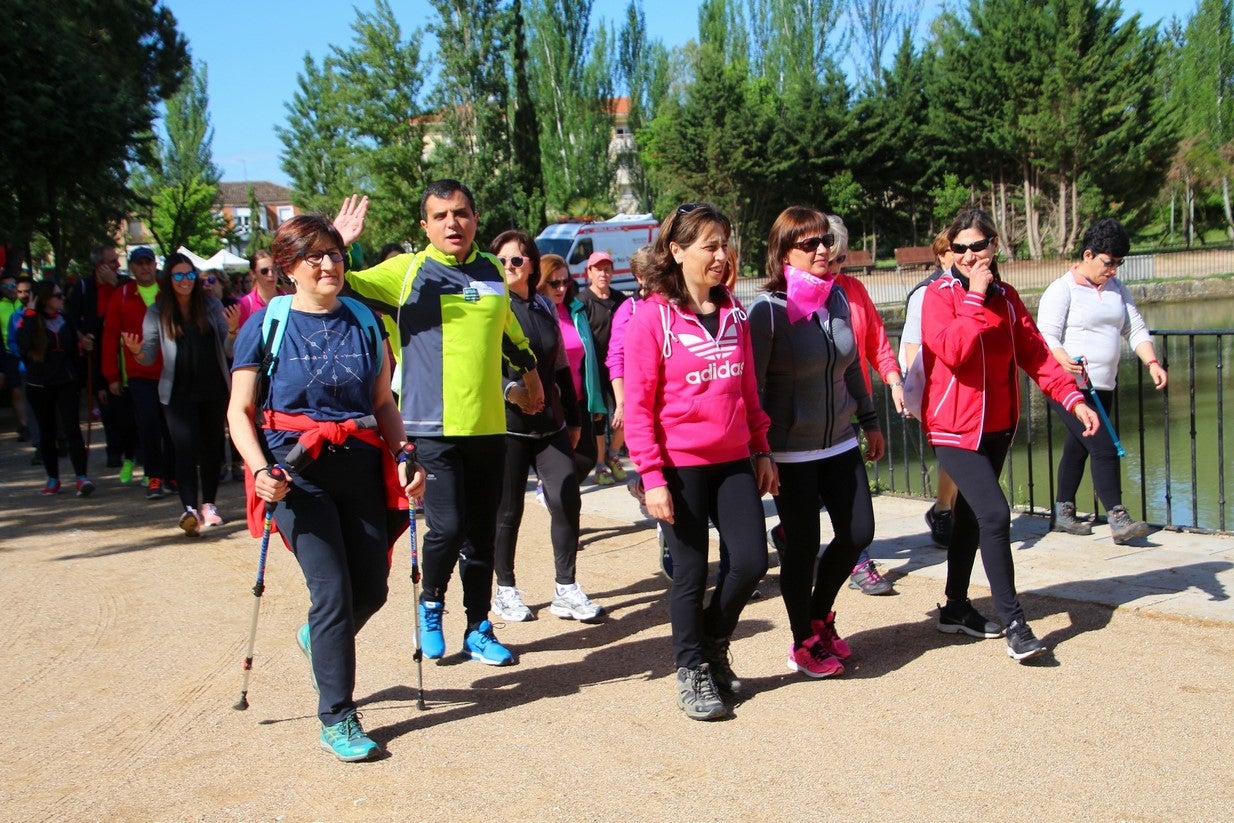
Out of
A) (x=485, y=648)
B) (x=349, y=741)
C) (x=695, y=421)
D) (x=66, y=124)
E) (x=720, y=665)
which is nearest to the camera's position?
(x=349, y=741)

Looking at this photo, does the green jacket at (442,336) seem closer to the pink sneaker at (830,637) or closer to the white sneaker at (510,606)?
the white sneaker at (510,606)

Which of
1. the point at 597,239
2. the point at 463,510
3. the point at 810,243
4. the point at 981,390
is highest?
the point at 597,239

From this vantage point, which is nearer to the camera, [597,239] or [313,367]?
[313,367]

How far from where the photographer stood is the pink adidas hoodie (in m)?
4.36

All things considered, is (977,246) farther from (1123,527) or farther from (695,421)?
(1123,527)

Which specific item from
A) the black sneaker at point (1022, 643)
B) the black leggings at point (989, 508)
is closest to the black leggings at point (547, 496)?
the black leggings at point (989, 508)

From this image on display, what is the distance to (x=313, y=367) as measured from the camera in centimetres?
424

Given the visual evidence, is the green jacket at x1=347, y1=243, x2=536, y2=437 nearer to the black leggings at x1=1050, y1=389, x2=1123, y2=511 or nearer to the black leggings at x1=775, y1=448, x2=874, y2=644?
the black leggings at x1=775, y1=448, x2=874, y2=644

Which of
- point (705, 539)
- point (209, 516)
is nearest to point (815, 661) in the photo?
point (705, 539)

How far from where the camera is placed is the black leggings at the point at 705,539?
441 cm

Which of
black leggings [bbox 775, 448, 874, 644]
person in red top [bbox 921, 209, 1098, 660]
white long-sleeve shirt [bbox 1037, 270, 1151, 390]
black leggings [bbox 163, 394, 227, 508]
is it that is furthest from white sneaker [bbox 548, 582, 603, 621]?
black leggings [bbox 163, 394, 227, 508]

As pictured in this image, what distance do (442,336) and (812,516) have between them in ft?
5.70

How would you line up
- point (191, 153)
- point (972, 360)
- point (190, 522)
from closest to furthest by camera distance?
1. point (972, 360)
2. point (190, 522)
3. point (191, 153)

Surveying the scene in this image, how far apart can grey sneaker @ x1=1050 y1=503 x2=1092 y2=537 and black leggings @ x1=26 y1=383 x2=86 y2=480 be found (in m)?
8.37
